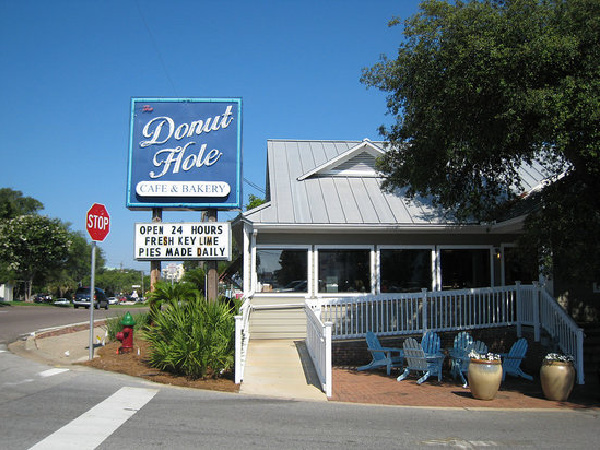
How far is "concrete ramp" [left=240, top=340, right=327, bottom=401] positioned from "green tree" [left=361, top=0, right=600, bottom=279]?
Answer: 4.57 meters

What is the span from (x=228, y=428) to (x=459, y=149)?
20.5 ft

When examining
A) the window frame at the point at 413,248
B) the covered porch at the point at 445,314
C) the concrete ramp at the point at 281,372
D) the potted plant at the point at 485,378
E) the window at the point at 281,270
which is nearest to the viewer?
the potted plant at the point at 485,378

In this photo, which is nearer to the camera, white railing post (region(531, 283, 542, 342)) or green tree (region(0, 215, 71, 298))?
white railing post (region(531, 283, 542, 342))

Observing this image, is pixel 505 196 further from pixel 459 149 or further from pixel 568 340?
pixel 459 149

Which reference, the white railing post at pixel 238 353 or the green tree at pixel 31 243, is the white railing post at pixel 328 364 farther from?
the green tree at pixel 31 243

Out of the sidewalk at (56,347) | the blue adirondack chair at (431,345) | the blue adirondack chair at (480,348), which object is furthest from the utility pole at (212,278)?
the blue adirondack chair at (480,348)

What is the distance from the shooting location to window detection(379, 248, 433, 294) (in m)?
15.4

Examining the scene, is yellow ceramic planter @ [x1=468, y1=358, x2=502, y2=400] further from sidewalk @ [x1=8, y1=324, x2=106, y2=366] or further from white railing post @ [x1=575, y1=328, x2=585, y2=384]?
sidewalk @ [x1=8, y1=324, x2=106, y2=366]

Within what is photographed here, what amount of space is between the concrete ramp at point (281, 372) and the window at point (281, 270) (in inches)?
60.7

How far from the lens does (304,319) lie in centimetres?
1482

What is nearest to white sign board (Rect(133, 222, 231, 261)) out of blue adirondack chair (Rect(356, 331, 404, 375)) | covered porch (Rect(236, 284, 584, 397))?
covered porch (Rect(236, 284, 584, 397))

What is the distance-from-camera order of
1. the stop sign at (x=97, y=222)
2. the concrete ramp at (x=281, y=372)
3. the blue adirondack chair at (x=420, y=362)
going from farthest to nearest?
the stop sign at (x=97, y=222) → the blue adirondack chair at (x=420, y=362) → the concrete ramp at (x=281, y=372)

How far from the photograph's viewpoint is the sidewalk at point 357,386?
9.16 metres

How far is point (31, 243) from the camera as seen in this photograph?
1788 inches
